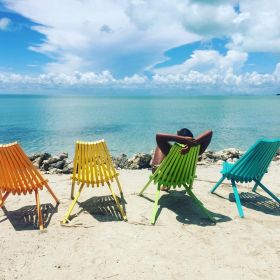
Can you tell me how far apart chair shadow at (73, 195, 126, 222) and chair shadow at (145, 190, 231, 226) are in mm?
888

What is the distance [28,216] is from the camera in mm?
6070

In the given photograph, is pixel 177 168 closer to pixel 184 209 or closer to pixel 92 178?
pixel 184 209

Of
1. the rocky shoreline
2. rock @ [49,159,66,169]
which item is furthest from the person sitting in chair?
rock @ [49,159,66,169]

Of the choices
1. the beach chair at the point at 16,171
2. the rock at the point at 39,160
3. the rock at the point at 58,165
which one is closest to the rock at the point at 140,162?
the rock at the point at 58,165

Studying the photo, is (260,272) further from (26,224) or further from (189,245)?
(26,224)

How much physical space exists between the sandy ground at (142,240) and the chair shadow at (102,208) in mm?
21

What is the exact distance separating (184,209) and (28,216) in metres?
3.25

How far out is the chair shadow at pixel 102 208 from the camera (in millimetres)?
5953

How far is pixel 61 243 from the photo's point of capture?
493 centimetres

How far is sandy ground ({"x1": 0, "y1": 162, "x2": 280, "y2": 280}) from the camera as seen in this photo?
420 centimetres

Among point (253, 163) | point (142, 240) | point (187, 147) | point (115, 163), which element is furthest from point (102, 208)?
point (115, 163)

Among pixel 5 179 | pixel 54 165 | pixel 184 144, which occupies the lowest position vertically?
pixel 54 165

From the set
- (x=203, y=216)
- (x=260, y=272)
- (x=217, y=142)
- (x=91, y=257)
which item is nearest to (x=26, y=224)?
(x=91, y=257)

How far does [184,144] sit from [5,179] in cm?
344
